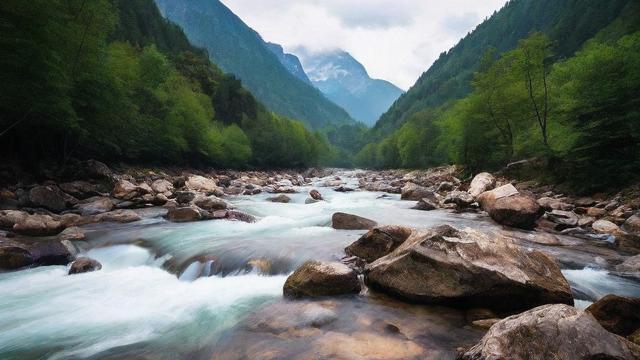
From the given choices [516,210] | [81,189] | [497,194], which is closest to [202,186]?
[81,189]

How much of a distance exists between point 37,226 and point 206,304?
8.84 meters

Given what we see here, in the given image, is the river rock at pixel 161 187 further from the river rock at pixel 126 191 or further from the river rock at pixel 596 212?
the river rock at pixel 596 212

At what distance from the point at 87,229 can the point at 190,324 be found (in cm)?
965

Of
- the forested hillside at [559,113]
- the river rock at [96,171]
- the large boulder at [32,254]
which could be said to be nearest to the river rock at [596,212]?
the forested hillside at [559,113]

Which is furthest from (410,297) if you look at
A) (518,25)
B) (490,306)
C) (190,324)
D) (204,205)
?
(518,25)

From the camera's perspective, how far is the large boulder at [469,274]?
646cm

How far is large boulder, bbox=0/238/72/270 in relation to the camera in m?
9.66

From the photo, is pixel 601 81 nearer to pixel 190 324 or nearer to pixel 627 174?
pixel 627 174

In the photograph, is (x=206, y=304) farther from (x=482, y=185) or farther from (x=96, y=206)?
(x=482, y=185)

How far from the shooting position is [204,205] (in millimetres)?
19484

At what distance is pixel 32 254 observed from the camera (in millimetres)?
10078

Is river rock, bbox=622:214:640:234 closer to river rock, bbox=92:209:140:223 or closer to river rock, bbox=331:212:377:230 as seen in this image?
river rock, bbox=331:212:377:230

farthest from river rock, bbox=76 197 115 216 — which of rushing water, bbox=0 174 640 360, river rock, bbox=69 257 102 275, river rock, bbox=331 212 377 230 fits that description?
river rock, bbox=331 212 377 230

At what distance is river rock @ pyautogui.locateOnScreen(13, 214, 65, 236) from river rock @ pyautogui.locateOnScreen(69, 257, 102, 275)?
3564 millimetres
